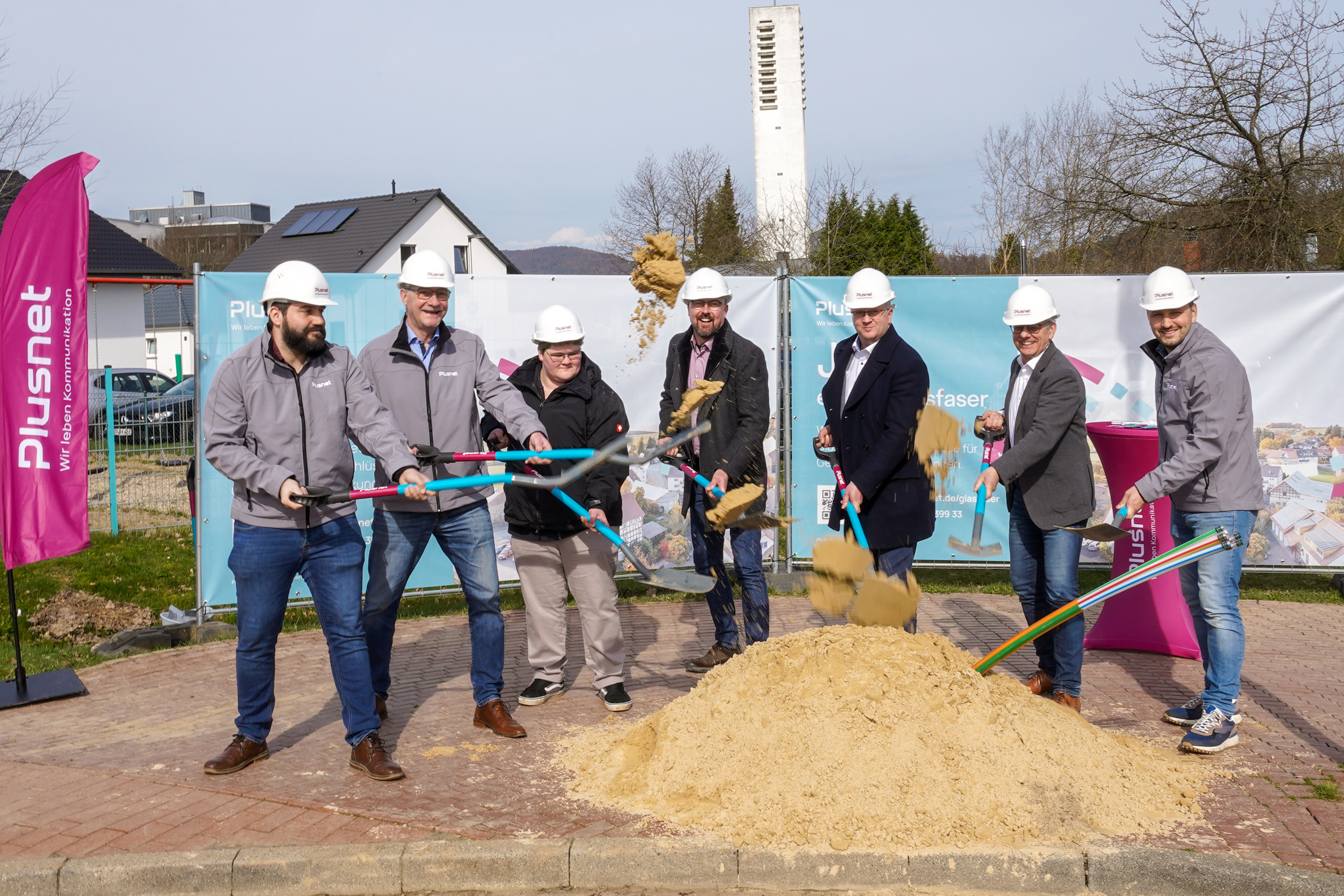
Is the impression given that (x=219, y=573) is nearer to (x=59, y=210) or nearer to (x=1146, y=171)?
(x=59, y=210)

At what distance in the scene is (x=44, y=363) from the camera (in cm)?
637

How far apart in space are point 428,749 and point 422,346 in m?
2.04

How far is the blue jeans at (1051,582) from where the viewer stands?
18.2ft

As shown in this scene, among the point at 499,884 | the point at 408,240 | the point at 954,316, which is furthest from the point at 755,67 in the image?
the point at 499,884

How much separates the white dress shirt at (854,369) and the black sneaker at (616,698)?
1.99m

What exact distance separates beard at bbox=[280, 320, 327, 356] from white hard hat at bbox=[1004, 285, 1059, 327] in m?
3.47

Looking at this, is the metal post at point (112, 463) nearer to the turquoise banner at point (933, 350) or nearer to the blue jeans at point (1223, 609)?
the turquoise banner at point (933, 350)

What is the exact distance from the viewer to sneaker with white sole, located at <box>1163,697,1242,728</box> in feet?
17.4

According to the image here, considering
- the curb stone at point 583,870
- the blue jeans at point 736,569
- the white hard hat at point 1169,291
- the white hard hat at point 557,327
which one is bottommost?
the curb stone at point 583,870

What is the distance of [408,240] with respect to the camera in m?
50.3

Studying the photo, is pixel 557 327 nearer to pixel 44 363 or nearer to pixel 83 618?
pixel 44 363

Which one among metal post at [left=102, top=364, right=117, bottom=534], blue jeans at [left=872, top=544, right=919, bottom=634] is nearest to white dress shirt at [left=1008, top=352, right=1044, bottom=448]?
blue jeans at [left=872, top=544, right=919, bottom=634]

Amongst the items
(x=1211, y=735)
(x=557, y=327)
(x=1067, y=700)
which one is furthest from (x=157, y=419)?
(x=1211, y=735)

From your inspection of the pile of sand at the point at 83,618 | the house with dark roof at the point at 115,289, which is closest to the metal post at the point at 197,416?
the pile of sand at the point at 83,618
